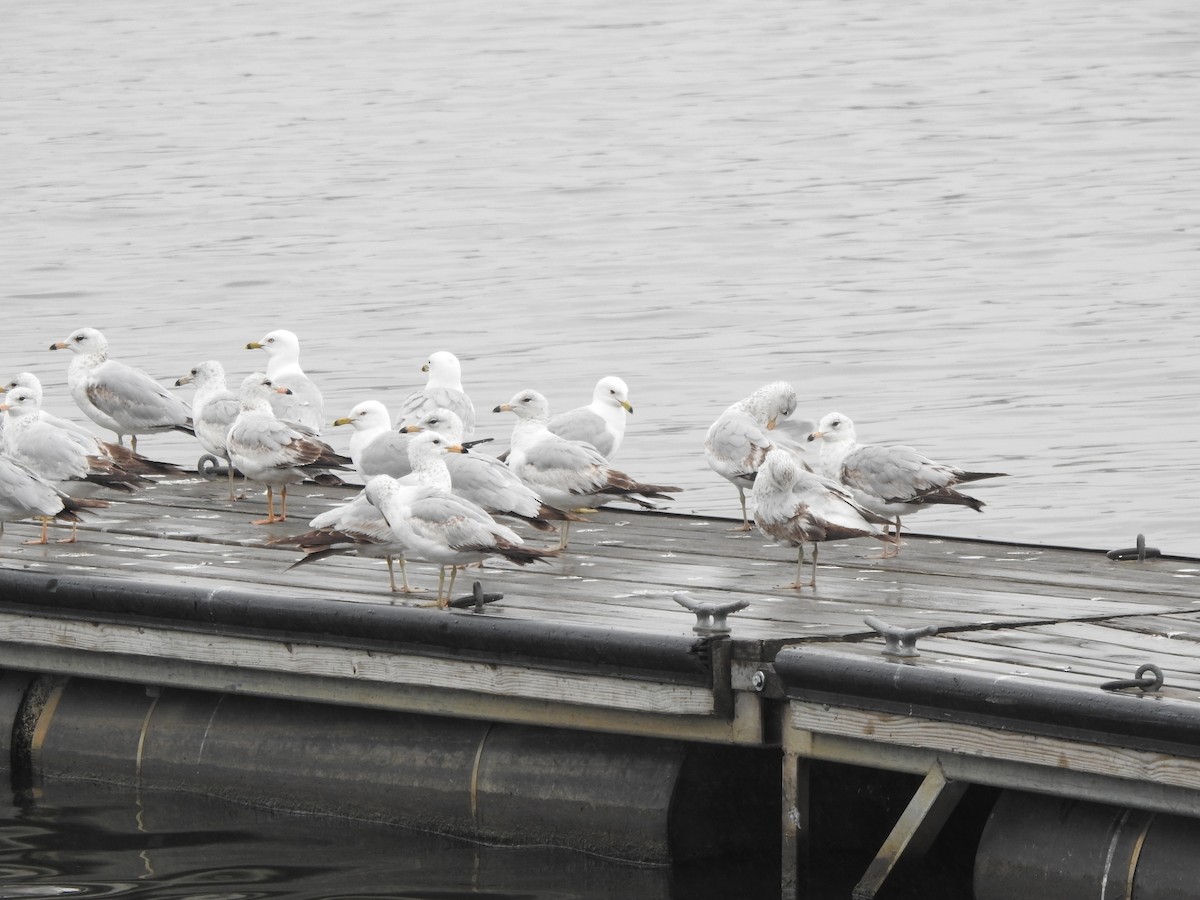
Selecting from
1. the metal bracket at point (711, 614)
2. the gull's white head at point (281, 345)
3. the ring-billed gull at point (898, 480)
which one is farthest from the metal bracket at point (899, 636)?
the gull's white head at point (281, 345)

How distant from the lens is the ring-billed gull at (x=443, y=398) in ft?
43.3

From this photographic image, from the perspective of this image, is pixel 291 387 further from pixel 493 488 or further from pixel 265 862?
pixel 265 862

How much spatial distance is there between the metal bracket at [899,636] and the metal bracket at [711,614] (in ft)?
1.88

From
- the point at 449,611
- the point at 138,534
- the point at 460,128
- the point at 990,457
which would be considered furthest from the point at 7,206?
the point at 449,611

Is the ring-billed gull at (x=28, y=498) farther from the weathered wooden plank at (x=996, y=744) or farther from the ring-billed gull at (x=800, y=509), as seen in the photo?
the weathered wooden plank at (x=996, y=744)

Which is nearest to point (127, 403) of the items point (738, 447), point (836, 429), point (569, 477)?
point (569, 477)

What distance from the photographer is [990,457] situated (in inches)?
832

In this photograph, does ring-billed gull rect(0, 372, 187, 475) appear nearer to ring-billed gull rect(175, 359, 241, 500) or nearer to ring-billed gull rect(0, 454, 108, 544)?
ring-billed gull rect(175, 359, 241, 500)

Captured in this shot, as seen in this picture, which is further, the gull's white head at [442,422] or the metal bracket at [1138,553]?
the gull's white head at [442,422]

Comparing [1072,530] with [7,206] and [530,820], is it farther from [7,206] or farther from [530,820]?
[7,206]

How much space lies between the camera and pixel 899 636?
8.34 m

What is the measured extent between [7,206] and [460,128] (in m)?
11.2

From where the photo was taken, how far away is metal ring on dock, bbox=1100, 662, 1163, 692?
771cm

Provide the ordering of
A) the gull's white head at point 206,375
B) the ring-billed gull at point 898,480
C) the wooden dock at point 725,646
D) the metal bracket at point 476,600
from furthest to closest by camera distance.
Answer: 1. the gull's white head at point 206,375
2. the ring-billed gull at point 898,480
3. the metal bracket at point 476,600
4. the wooden dock at point 725,646
